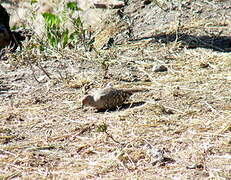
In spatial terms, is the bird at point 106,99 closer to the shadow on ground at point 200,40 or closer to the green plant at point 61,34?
the green plant at point 61,34

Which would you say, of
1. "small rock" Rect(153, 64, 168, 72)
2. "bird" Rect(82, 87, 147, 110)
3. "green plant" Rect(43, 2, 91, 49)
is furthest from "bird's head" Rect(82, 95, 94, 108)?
"green plant" Rect(43, 2, 91, 49)

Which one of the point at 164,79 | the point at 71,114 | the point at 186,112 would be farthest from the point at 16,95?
the point at 186,112

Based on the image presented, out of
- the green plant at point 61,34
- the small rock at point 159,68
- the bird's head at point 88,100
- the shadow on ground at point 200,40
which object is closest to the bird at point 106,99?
the bird's head at point 88,100

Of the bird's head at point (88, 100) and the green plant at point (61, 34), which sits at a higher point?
the bird's head at point (88, 100)

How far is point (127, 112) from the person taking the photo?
342cm

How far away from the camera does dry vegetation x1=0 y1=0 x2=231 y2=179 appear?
8.61 feet

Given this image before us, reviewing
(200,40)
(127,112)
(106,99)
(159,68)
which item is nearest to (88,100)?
(106,99)

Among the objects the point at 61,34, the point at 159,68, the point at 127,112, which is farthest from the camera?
the point at 61,34

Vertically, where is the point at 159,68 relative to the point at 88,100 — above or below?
below

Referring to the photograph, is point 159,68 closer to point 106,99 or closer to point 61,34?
point 106,99

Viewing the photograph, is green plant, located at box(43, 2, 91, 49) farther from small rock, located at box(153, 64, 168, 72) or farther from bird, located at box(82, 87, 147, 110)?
bird, located at box(82, 87, 147, 110)

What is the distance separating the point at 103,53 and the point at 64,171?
2.49 meters

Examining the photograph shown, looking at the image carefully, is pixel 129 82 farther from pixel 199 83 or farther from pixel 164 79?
pixel 199 83

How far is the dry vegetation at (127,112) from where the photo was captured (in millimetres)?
2623
